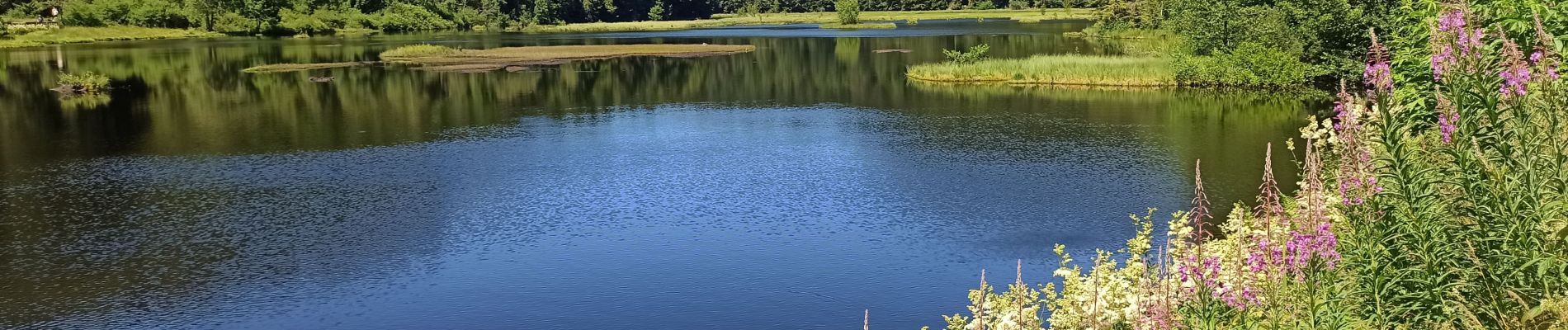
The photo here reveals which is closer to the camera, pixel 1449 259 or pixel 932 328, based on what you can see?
pixel 1449 259

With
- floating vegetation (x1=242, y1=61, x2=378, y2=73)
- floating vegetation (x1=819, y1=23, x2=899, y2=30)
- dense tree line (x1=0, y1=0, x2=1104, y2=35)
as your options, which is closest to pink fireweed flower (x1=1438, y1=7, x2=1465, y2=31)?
floating vegetation (x1=242, y1=61, x2=378, y2=73)

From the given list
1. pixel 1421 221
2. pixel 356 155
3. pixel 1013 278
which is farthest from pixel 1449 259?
pixel 356 155

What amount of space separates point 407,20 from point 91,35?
38144mm

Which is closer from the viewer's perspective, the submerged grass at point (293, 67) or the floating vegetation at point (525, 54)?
the submerged grass at point (293, 67)

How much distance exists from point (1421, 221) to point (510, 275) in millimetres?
14620

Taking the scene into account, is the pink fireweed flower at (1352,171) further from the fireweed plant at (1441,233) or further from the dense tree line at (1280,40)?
the dense tree line at (1280,40)

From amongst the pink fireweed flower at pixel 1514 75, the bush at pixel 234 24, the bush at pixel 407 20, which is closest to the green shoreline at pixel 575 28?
the bush at pixel 234 24

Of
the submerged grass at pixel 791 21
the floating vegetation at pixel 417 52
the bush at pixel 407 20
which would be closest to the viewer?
the floating vegetation at pixel 417 52

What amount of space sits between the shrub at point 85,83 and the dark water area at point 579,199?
17.2 ft

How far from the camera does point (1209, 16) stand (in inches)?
2286

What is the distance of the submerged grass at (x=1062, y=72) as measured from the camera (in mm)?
55781

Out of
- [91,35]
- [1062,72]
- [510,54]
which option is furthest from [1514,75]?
[91,35]

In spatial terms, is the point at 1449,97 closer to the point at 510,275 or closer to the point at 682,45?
the point at 510,275

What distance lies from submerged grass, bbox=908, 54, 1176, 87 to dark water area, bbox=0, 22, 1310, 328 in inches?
101
